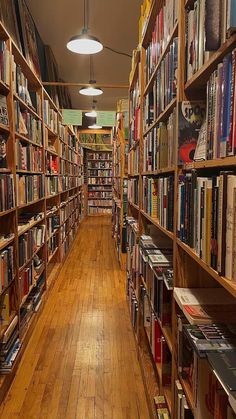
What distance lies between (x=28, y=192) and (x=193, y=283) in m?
1.88

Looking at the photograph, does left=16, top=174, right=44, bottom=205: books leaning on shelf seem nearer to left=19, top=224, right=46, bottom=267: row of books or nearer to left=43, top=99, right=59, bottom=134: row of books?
left=19, top=224, right=46, bottom=267: row of books

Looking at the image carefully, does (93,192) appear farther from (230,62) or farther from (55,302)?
(230,62)

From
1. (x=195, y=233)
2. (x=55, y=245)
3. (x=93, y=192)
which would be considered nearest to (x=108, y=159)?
(x=93, y=192)

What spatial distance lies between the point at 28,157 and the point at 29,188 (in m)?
0.27

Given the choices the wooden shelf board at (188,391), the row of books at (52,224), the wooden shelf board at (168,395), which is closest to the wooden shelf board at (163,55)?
the wooden shelf board at (188,391)

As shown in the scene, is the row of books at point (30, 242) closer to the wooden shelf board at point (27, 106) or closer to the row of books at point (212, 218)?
the wooden shelf board at point (27, 106)

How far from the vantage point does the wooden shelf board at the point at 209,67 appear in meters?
0.80

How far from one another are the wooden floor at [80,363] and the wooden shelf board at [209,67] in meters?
1.78

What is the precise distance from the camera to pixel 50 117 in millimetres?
4027

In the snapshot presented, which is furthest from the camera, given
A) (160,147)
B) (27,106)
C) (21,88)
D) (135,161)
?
(135,161)

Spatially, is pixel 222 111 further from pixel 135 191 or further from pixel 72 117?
pixel 72 117

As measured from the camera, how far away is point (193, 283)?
4.25 feet

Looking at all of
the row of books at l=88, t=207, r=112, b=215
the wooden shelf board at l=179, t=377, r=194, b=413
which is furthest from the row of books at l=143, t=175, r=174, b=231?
the row of books at l=88, t=207, r=112, b=215

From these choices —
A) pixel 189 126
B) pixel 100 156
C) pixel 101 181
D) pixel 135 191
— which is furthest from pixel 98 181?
pixel 189 126
